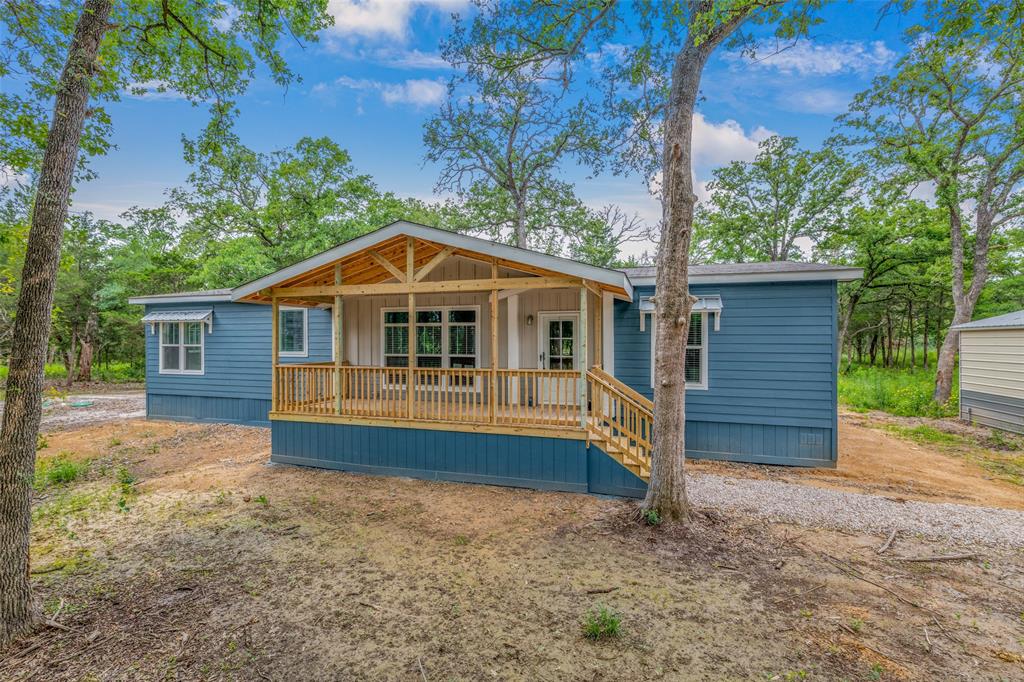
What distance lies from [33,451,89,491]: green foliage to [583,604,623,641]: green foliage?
778cm

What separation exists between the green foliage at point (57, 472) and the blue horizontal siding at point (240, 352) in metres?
3.65

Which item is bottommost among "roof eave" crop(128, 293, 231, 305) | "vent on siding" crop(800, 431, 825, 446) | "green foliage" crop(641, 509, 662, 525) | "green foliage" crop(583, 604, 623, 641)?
"green foliage" crop(583, 604, 623, 641)

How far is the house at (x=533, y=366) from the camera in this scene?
570 cm

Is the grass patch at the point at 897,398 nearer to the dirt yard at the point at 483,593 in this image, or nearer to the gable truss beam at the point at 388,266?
the dirt yard at the point at 483,593

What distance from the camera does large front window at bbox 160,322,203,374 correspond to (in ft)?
36.2

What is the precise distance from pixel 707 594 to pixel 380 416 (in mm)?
4924

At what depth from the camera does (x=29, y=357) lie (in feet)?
9.55

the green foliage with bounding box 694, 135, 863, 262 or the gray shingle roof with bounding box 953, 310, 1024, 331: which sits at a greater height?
the green foliage with bounding box 694, 135, 863, 262

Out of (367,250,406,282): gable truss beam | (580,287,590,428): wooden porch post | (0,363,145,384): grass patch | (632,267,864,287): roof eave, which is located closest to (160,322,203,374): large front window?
(367,250,406,282): gable truss beam

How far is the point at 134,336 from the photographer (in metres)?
20.4

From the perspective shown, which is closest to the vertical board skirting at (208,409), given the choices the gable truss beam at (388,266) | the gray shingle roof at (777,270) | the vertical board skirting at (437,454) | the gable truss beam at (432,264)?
the vertical board skirting at (437,454)

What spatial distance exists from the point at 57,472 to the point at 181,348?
551cm

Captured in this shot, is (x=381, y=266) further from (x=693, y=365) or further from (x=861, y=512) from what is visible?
(x=861, y=512)

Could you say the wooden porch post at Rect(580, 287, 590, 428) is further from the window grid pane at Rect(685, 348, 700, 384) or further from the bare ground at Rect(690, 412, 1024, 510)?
the window grid pane at Rect(685, 348, 700, 384)
